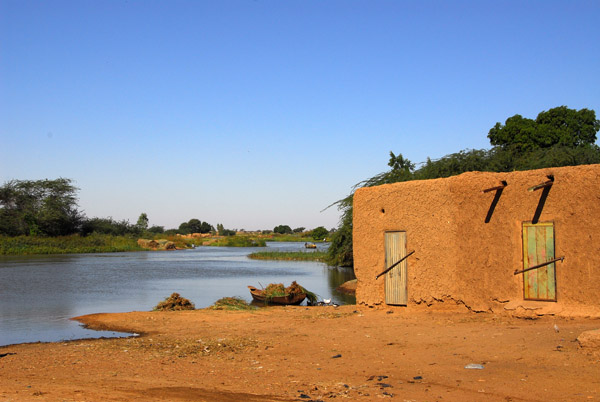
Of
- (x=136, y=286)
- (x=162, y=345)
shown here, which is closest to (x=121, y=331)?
(x=162, y=345)

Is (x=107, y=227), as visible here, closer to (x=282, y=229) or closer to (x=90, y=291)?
(x=90, y=291)

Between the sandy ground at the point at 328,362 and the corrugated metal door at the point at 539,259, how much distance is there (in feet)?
1.92

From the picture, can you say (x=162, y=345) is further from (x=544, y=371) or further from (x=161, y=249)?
(x=161, y=249)

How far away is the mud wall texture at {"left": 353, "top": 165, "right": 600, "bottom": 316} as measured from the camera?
11273 mm

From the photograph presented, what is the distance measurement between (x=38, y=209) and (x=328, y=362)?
6314 centimetres

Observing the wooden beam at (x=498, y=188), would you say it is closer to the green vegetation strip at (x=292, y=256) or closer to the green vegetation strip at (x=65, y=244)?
the green vegetation strip at (x=292, y=256)

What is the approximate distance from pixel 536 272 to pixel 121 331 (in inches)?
420

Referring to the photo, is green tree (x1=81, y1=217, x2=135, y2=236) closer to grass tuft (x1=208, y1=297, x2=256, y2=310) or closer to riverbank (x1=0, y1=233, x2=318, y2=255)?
riverbank (x1=0, y1=233, x2=318, y2=255)

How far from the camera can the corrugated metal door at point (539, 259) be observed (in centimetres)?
1169

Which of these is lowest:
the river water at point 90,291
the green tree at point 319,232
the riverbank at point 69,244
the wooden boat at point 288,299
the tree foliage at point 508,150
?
the river water at point 90,291

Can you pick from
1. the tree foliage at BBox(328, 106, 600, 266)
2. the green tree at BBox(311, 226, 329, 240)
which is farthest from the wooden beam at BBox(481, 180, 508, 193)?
the green tree at BBox(311, 226, 329, 240)

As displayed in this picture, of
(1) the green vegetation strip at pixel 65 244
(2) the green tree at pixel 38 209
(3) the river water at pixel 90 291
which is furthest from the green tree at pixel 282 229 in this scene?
(3) the river water at pixel 90 291

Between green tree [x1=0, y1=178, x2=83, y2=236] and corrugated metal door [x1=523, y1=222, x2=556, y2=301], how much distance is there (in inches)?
2387

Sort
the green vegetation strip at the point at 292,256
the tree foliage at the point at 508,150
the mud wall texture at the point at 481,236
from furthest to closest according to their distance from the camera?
the green vegetation strip at the point at 292,256 < the tree foliage at the point at 508,150 < the mud wall texture at the point at 481,236
